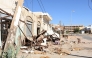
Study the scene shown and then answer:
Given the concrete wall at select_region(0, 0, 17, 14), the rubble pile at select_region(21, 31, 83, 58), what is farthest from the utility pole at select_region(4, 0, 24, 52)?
the concrete wall at select_region(0, 0, 17, 14)

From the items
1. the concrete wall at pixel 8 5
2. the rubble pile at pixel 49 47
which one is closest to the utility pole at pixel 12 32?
the rubble pile at pixel 49 47

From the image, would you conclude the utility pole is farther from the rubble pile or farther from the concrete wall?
the concrete wall

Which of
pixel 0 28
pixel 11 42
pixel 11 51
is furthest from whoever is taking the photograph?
pixel 0 28

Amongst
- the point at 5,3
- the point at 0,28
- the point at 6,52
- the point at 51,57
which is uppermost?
the point at 5,3

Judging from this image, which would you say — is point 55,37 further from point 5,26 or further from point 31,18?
point 5,26

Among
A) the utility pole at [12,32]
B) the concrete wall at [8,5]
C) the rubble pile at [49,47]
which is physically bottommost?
the rubble pile at [49,47]

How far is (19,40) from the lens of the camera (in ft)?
46.0

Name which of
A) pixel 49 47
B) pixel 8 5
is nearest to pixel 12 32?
pixel 8 5

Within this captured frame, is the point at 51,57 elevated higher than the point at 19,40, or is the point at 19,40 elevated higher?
the point at 19,40

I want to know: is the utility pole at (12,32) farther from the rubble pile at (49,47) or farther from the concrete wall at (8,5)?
the concrete wall at (8,5)

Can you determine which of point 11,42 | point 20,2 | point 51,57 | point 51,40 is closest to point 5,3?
point 51,57

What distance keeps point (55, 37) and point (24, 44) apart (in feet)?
22.5

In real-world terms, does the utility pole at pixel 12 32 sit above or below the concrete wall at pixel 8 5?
below

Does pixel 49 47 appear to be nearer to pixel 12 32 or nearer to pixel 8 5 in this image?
pixel 8 5
